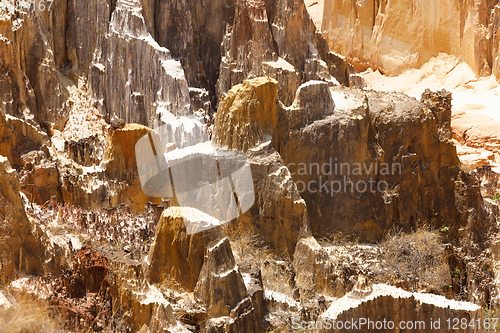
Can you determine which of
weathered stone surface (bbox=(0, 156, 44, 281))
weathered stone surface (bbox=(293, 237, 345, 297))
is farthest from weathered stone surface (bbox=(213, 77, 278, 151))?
weathered stone surface (bbox=(0, 156, 44, 281))

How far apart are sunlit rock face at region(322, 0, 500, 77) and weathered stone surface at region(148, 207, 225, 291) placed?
22.5m

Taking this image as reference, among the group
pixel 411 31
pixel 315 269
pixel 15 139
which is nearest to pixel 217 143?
pixel 315 269

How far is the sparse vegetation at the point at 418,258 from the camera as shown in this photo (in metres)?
13.5

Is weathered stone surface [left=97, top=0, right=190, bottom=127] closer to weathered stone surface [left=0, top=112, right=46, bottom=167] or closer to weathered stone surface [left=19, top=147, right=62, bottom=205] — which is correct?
weathered stone surface [left=0, top=112, right=46, bottom=167]

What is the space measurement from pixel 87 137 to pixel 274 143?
7.52 m

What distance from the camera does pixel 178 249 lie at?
952 centimetres

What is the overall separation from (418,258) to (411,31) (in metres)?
20.9

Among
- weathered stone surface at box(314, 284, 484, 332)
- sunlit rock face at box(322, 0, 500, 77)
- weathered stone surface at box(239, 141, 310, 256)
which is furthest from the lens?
sunlit rock face at box(322, 0, 500, 77)

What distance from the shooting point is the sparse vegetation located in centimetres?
1348

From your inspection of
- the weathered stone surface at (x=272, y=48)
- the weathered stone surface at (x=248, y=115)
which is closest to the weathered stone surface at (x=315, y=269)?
the weathered stone surface at (x=248, y=115)

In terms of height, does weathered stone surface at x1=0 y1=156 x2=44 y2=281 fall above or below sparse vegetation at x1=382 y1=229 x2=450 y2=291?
above

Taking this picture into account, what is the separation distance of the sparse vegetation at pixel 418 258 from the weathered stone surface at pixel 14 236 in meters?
7.50

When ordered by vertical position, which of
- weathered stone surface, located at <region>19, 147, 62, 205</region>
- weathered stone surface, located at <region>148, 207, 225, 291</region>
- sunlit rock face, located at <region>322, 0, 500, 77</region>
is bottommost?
weathered stone surface, located at <region>148, 207, 225, 291</region>

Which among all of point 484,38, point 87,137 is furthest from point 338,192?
point 484,38
